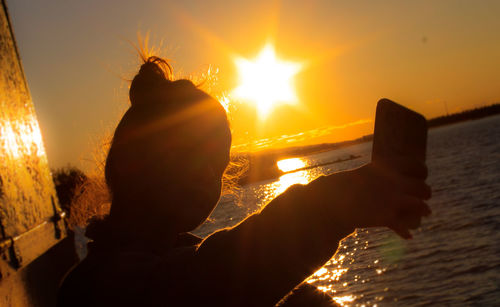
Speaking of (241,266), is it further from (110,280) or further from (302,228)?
(110,280)

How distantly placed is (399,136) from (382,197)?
0.13 metres

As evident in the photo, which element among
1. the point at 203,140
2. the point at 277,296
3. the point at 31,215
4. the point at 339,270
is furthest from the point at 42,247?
the point at 339,270

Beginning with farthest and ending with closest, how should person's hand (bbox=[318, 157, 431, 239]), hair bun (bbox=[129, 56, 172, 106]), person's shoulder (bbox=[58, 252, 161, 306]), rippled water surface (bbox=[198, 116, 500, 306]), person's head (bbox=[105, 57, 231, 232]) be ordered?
1. rippled water surface (bbox=[198, 116, 500, 306])
2. hair bun (bbox=[129, 56, 172, 106])
3. person's head (bbox=[105, 57, 231, 232])
4. person's shoulder (bbox=[58, 252, 161, 306])
5. person's hand (bbox=[318, 157, 431, 239])

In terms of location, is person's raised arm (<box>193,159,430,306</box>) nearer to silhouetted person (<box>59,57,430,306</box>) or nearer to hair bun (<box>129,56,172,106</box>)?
silhouetted person (<box>59,57,430,306</box>)

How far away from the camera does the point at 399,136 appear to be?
805 mm

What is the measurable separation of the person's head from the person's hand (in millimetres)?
440

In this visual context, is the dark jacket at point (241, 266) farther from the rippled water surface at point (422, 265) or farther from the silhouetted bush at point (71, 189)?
the rippled water surface at point (422, 265)

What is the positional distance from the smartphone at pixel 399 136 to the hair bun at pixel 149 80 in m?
0.73

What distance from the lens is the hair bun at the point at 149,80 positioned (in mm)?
1387

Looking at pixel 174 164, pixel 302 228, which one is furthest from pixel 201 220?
pixel 302 228

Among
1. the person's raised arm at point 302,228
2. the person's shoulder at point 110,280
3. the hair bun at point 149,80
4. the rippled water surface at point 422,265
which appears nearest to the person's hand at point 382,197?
the person's raised arm at point 302,228

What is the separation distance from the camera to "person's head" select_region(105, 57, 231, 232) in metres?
1.11

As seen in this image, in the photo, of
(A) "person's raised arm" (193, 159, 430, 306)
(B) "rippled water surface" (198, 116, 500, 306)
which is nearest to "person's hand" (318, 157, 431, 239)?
(A) "person's raised arm" (193, 159, 430, 306)

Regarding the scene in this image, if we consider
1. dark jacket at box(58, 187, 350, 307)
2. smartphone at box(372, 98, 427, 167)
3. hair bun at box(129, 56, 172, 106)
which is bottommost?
dark jacket at box(58, 187, 350, 307)
